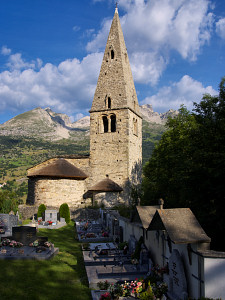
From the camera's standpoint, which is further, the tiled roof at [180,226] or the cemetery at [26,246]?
the cemetery at [26,246]

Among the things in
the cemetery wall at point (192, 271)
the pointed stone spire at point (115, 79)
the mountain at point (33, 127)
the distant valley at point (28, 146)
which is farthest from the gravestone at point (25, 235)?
the mountain at point (33, 127)

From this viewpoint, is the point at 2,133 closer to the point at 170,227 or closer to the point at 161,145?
the point at 161,145

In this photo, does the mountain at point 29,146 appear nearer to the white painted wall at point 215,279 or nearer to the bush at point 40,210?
the bush at point 40,210

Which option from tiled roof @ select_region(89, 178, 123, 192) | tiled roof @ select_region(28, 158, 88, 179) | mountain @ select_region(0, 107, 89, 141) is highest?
mountain @ select_region(0, 107, 89, 141)

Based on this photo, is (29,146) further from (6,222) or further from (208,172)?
(208,172)

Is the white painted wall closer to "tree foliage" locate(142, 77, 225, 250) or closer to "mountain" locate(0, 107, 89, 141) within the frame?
"tree foliage" locate(142, 77, 225, 250)

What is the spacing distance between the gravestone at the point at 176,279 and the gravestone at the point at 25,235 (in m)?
8.45

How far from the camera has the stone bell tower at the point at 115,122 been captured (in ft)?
95.6

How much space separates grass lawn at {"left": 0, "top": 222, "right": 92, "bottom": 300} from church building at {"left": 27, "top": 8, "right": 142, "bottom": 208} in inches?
527

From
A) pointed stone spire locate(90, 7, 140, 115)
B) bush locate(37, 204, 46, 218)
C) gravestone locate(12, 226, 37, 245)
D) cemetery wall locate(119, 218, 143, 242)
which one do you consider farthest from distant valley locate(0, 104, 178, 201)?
gravestone locate(12, 226, 37, 245)

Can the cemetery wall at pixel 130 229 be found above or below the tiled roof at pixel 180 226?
below

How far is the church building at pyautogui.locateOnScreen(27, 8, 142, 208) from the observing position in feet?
90.0

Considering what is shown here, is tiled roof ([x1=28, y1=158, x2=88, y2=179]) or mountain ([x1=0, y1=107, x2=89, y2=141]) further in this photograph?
mountain ([x1=0, y1=107, x2=89, y2=141])

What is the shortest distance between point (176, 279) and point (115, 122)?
A: 77.2 feet
